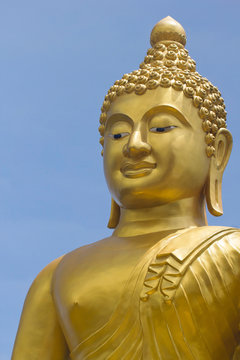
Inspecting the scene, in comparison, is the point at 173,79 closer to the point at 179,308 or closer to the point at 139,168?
→ the point at 139,168

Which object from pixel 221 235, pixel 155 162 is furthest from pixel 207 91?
pixel 221 235

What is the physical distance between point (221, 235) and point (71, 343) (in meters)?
1.34

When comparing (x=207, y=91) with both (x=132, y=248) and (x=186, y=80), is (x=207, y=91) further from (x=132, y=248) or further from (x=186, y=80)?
(x=132, y=248)

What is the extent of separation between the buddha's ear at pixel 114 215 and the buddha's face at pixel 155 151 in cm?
29

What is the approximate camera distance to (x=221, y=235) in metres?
6.39

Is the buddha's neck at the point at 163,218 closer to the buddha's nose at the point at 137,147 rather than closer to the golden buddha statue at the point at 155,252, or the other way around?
the golden buddha statue at the point at 155,252

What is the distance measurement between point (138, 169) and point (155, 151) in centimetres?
18

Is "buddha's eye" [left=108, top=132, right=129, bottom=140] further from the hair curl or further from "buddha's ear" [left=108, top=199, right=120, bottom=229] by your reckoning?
"buddha's ear" [left=108, top=199, right=120, bottom=229]

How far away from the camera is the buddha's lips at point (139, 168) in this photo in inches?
263

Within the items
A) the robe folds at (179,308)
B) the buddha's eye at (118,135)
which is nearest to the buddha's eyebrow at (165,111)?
the buddha's eye at (118,135)

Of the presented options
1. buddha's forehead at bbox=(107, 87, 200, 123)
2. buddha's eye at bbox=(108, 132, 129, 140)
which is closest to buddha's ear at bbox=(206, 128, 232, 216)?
buddha's forehead at bbox=(107, 87, 200, 123)

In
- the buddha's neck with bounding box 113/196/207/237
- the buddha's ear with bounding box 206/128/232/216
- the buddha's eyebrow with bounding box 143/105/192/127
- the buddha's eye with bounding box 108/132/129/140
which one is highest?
the buddha's eyebrow with bounding box 143/105/192/127

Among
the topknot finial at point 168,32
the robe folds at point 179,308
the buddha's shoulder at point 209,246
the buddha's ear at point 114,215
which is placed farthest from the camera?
the topknot finial at point 168,32

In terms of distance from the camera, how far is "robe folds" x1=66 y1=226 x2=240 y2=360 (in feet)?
19.9
